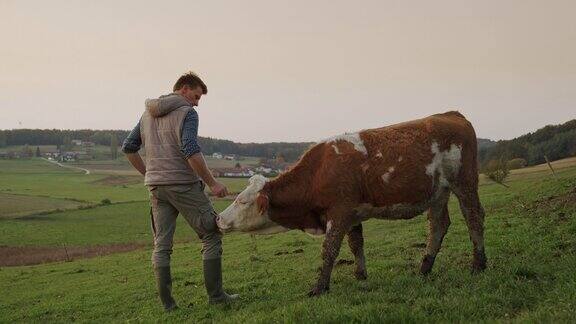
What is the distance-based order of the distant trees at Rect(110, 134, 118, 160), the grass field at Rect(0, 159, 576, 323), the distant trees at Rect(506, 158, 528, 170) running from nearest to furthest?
1. the grass field at Rect(0, 159, 576, 323)
2. the distant trees at Rect(506, 158, 528, 170)
3. the distant trees at Rect(110, 134, 118, 160)

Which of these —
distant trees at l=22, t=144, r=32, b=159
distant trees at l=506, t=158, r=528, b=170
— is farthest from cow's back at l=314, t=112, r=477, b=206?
distant trees at l=22, t=144, r=32, b=159

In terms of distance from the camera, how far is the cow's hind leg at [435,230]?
26.6 ft

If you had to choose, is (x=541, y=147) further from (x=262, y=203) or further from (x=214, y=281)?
(x=214, y=281)

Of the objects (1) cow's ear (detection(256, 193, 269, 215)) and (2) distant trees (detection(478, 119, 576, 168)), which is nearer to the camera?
(1) cow's ear (detection(256, 193, 269, 215))

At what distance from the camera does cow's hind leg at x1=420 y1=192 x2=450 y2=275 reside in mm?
8117

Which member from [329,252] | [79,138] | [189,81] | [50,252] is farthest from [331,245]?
[79,138]

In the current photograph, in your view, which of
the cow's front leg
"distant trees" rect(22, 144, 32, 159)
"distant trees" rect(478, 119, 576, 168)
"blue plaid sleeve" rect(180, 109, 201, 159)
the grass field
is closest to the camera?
the grass field

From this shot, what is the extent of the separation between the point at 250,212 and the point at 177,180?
1.20 metres

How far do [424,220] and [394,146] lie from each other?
46.7ft

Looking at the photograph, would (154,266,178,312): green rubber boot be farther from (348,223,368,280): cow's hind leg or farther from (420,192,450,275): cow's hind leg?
(420,192,450,275): cow's hind leg

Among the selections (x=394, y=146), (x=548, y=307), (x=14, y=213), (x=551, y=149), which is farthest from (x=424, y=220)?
(x=551, y=149)

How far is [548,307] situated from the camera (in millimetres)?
5086

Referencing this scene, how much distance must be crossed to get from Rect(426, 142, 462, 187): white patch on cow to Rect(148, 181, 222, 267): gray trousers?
3256mm

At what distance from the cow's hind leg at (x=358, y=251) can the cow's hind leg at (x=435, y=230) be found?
2.95 ft
